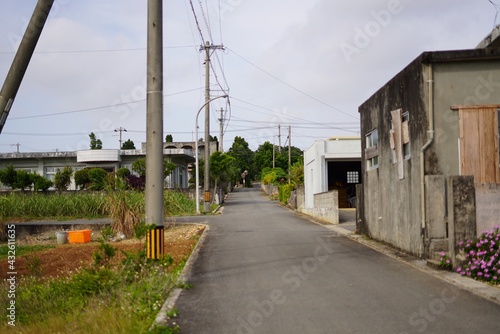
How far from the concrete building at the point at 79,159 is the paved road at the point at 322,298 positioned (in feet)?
121

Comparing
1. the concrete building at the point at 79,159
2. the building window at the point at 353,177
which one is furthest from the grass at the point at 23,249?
the concrete building at the point at 79,159

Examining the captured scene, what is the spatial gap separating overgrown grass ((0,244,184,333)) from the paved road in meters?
0.51

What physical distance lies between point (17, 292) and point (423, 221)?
27.5 ft

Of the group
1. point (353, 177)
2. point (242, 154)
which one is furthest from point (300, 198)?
point (242, 154)

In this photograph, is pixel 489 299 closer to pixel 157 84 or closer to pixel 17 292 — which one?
pixel 157 84

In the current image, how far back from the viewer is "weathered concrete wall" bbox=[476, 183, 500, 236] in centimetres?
1103

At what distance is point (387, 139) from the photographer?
51.6 ft

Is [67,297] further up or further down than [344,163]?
further down

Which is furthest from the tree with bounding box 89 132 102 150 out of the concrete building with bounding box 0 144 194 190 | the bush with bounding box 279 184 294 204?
the bush with bounding box 279 184 294 204

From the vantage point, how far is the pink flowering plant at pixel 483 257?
389 inches

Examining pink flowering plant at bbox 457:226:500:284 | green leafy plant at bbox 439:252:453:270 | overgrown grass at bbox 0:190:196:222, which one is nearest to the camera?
pink flowering plant at bbox 457:226:500:284

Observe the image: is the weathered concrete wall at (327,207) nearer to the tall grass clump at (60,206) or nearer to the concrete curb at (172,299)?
the concrete curb at (172,299)

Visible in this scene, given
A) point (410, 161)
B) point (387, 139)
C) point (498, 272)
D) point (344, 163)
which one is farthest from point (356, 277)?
point (344, 163)

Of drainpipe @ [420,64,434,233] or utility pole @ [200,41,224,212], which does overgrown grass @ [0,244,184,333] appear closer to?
drainpipe @ [420,64,434,233]
